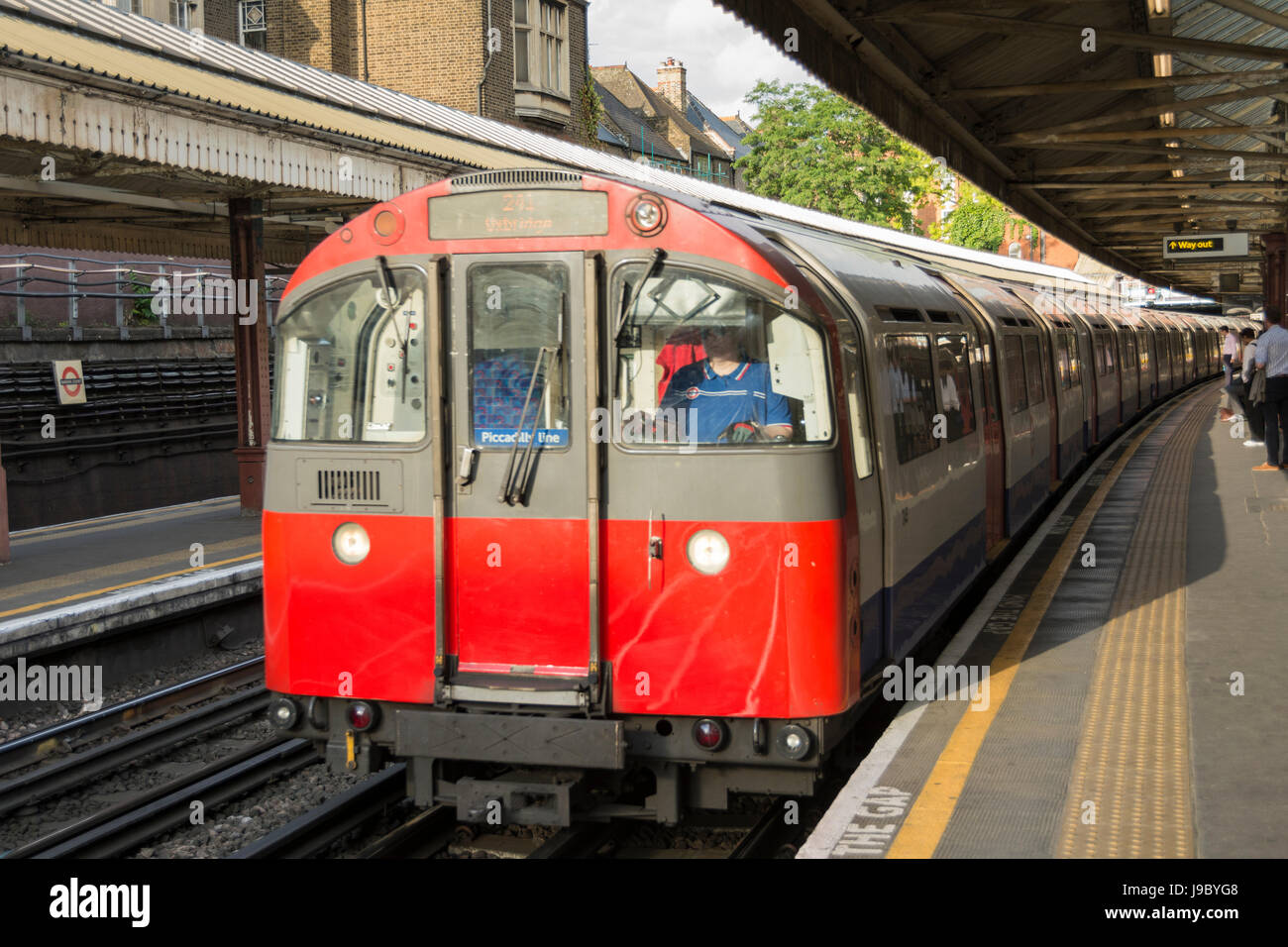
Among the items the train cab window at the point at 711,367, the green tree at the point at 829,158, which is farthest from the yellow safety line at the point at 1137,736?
the green tree at the point at 829,158

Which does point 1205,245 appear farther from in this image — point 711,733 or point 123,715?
point 711,733

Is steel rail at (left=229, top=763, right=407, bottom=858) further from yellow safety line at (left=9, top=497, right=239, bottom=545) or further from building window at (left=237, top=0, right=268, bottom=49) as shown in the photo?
building window at (left=237, top=0, right=268, bottom=49)

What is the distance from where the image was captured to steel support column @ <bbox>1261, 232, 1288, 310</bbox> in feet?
97.8

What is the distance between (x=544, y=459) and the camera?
5.72m

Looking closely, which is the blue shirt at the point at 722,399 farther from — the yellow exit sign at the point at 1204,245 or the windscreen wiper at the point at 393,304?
the yellow exit sign at the point at 1204,245

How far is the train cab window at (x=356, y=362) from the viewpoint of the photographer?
5902 mm

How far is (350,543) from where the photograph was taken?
6012mm

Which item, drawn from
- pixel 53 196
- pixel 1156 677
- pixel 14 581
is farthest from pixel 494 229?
pixel 53 196

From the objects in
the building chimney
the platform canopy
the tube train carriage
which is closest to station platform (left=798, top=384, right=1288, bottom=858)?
the tube train carriage

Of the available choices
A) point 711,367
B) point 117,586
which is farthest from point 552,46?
point 711,367

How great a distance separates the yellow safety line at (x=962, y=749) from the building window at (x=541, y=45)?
27.6m

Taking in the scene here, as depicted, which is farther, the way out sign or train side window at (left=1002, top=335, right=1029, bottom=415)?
the way out sign

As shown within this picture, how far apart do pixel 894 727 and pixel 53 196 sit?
1204 cm

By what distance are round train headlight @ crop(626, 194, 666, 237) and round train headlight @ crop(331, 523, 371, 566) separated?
5.90ft
